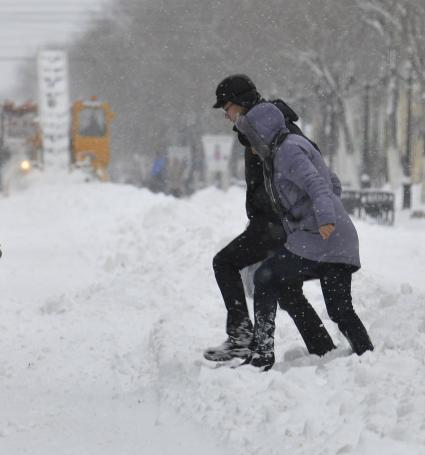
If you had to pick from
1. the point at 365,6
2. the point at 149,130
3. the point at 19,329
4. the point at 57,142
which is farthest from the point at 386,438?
the point at 149,130

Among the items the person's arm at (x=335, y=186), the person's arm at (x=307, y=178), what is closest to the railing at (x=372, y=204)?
the person's arm at (x=335, y=186)

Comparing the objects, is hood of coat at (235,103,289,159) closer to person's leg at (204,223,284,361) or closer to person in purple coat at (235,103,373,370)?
person in purple coat at (235,103,373,370)

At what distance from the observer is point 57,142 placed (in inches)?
1454

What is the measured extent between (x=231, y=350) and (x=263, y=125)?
129cm

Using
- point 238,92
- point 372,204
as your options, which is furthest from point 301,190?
point 372,204

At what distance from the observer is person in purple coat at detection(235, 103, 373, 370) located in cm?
583

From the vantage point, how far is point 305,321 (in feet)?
20.4

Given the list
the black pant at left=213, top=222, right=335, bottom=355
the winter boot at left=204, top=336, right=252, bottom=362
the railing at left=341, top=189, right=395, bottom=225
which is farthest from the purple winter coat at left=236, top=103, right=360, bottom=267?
the railing at left=341, top=189, right=395, bottom=225

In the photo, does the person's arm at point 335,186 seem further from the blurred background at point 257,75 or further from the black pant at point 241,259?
the blurred background at point 257,75

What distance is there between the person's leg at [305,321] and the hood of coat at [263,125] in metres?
0.74

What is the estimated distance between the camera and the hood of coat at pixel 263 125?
599cm

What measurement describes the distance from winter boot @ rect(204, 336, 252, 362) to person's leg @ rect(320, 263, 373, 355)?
2.20 feet

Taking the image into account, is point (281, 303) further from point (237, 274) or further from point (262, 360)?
point (237, 274)

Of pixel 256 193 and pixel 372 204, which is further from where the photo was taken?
pixel 372 204
